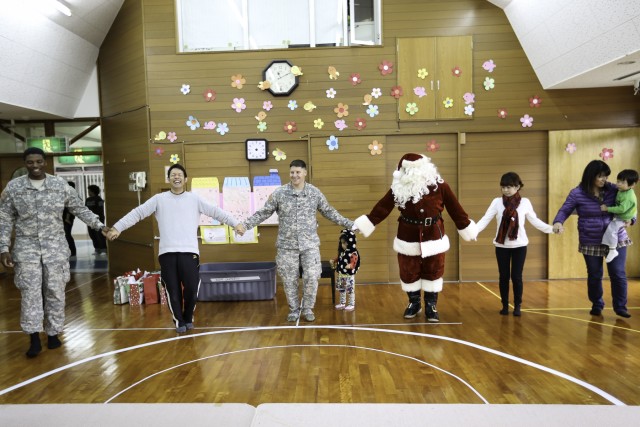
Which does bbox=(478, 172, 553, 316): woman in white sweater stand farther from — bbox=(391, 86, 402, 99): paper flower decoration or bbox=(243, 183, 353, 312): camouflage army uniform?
bbox=(391, 86, 402, 99): paper flower decoration

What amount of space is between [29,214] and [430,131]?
4.47 m

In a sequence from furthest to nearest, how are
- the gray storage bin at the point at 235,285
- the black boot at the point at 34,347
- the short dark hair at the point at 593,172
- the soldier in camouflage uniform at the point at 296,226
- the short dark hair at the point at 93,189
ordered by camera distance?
1. the short dark hair at the point at 93,189
2. the gray storage bin at the point at 235,285
3. the soldier in camouflage uniform at the point at 296,226
4. the short dark hair at the point at 593,172
5. the black boot at the point at 34,347

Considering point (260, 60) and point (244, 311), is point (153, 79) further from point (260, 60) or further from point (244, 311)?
point (244, 311)

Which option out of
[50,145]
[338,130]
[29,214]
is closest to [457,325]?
[338,130]

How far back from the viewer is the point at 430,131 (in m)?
5.98

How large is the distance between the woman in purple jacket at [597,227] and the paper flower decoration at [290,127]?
10.6 feet

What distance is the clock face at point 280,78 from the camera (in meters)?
5.93

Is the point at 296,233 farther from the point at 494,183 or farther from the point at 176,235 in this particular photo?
the point at 494,183

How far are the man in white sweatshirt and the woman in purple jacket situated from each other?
324 centimetres

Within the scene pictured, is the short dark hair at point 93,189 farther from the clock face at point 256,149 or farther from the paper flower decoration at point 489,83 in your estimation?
the paper flower decoration at point 489,83

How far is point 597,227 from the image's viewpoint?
4.23 metres

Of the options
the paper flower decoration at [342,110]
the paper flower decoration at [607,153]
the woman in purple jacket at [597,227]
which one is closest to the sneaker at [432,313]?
the woman in purple jacket at [597,227]

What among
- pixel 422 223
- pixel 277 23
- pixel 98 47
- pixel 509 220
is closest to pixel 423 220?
pixel 422 223

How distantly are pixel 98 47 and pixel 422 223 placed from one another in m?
5.42
